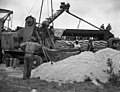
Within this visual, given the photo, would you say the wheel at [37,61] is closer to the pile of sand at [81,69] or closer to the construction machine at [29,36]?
the construction machine at [29,36]

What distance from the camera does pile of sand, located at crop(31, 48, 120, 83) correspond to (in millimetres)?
7719

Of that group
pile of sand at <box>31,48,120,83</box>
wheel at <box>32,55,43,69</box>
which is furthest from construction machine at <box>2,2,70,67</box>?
pile of sand at <box>31,48,120,83</box>

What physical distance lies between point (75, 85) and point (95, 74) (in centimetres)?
126

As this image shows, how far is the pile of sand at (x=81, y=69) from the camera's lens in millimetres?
7719

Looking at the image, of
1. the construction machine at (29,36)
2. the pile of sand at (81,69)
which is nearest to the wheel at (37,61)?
the construction machine at (29,36)

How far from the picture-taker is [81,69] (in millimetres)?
8070

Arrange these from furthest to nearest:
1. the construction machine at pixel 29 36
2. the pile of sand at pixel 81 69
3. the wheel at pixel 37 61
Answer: the construction machine at pixel 29 36, the wheel at pixel 37 61, the pile of sand at pixel 81 69

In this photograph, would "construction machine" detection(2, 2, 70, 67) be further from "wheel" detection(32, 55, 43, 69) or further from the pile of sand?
the pile of sand

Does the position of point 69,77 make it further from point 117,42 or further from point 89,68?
point 117,42

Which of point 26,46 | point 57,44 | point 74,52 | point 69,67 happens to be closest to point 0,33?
point 57,44

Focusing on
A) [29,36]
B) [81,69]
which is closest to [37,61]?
[29,36]

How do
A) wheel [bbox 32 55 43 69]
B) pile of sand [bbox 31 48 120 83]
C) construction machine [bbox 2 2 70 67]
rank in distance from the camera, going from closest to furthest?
pile of sand [bbox 31 48 120 83]
wheel [bbox 32 55 43 69]
construction machine [bbox 2 2 70 67]

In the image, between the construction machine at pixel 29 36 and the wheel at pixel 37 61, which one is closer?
the wheel at pixel 37 61

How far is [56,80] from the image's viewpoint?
780 cm
